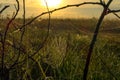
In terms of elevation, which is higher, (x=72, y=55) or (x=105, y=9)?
(x=105, y=9)

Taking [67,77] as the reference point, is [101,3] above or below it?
above

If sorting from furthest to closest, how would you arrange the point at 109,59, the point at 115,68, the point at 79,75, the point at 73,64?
the point at 109,59 < the point at 115,68 < the point at 73,64 < the point at 79,75

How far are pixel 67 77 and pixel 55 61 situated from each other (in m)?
0.23

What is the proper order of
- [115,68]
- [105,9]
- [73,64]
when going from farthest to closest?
[115,68] → [73,64] → [105,9]

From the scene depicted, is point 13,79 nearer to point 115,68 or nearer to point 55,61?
point 55,61

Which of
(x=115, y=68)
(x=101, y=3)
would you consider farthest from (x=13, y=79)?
(x=101, y=3)

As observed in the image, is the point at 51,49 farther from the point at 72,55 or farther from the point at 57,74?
the point at 57,74

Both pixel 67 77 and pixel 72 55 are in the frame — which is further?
pixel 72 55

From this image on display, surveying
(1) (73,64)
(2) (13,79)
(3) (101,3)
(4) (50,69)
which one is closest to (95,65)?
(1) (73,64)

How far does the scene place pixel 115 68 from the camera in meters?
2.80

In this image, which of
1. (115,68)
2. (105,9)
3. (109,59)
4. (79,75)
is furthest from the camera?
(109,59)

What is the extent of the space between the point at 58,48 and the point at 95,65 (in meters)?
0.39

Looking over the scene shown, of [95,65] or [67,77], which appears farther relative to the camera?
[95,65]

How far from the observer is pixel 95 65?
2.63 metres
